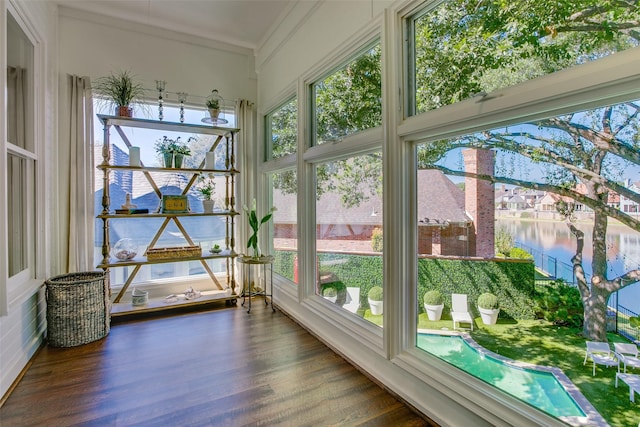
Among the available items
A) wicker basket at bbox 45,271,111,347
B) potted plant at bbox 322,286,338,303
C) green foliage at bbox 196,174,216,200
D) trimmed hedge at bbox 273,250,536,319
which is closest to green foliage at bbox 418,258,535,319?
trimmed hedge at bbox 273,250,536,319

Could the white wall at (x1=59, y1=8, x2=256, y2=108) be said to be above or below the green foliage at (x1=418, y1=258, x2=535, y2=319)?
above

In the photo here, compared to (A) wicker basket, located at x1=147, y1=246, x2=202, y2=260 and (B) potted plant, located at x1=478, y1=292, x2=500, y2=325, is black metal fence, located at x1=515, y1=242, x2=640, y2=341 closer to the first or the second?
(B) potted plant, located at x1=478, y1=292, x2=500, y2=325

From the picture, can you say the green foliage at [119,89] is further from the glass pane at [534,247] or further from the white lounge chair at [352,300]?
the glass pane at [534,247]

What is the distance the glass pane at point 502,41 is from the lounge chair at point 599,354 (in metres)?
1.17

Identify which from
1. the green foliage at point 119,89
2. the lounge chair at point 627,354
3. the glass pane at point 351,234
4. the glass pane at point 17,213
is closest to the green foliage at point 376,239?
the glass pane at point 351,234

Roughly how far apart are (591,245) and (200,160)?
404 cm

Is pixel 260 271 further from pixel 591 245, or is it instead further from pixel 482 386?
pixel 591 245

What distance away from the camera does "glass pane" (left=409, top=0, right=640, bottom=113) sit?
1304 mm

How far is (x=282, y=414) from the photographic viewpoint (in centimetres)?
194

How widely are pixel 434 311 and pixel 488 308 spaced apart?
36cm

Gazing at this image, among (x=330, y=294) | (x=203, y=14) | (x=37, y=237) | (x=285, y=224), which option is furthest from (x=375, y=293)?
(x=203, y=14)

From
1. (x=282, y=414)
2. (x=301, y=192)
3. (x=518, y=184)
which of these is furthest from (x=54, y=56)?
(x=518, y=184)

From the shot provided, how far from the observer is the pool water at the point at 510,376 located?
4.82ft

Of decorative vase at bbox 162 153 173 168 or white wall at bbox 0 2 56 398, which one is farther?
decorative vase at bbox 162 153 173 168
